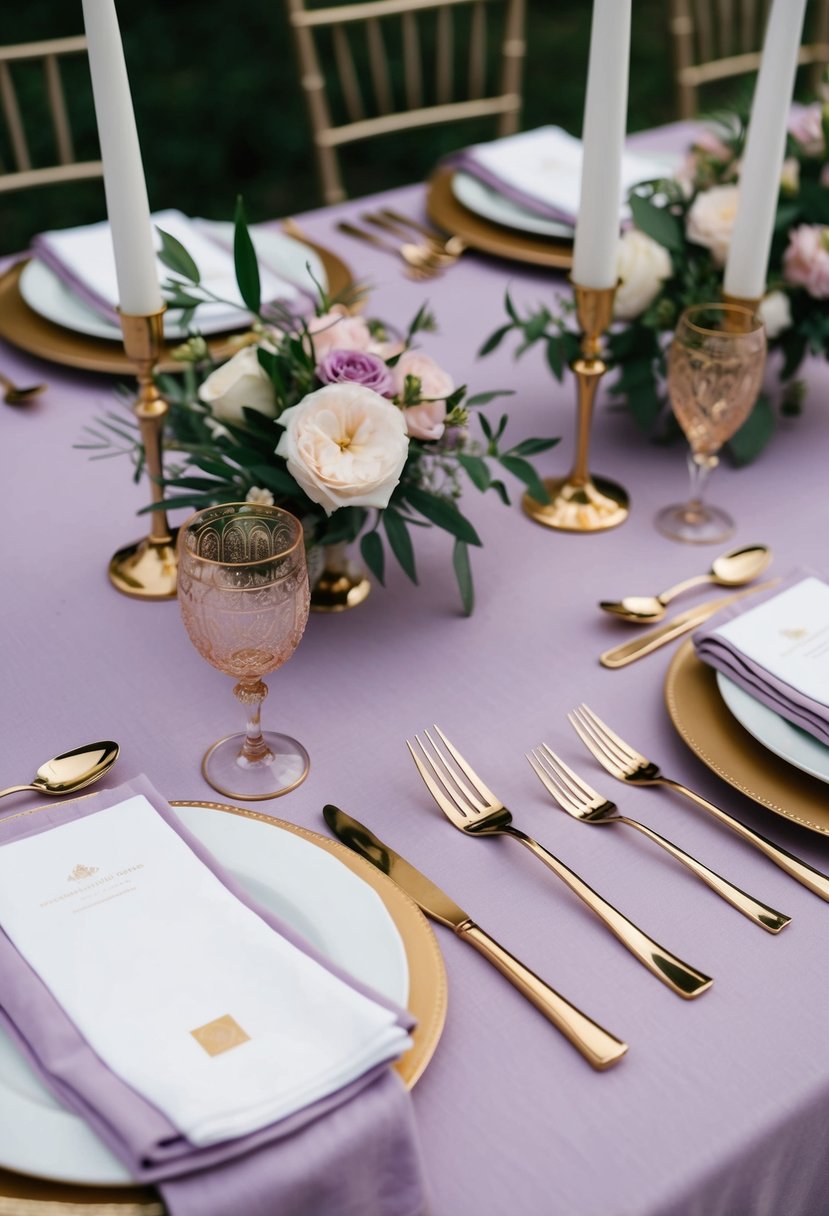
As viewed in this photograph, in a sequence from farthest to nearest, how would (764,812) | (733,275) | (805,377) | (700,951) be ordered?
(805,377), (733,275), (764,812), (700,951)

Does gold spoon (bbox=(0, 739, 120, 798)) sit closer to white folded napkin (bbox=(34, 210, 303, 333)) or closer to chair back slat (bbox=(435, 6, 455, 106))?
white folded napkin (bbox=(34, 210, 303, 333))

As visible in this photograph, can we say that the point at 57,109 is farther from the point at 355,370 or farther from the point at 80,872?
the point at 80,872

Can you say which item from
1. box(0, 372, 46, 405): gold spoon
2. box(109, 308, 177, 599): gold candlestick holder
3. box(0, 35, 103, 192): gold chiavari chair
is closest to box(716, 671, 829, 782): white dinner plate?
box(109, 308, 177, 599): gold candlestick holder

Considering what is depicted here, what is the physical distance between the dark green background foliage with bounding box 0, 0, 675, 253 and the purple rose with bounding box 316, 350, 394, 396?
338 centimetres

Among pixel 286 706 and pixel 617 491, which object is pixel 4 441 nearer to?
pixel 286 706

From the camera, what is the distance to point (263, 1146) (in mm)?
595

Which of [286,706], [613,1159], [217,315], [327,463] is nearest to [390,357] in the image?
[327,463]

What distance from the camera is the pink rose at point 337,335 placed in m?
0.99

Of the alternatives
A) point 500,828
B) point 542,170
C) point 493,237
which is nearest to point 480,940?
Answer: point 500,828

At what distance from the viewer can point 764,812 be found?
0.88m

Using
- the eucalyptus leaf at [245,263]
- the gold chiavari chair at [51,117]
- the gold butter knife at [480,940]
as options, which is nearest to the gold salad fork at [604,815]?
the gold butter knife at [480,940]

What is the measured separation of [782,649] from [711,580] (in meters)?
0.18

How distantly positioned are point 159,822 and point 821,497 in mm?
774

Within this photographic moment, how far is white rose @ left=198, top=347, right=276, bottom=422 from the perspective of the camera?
0.99 m
